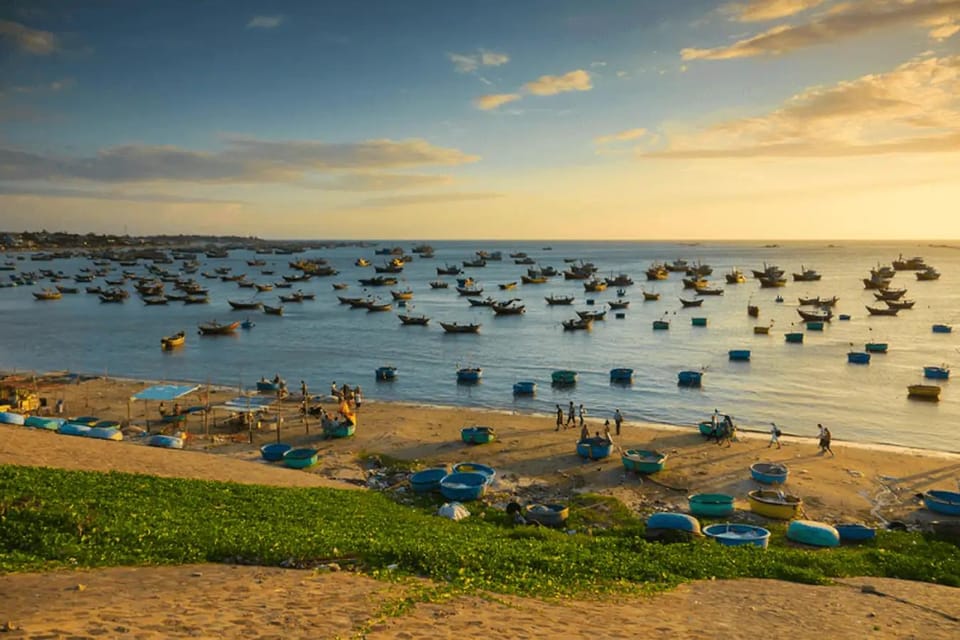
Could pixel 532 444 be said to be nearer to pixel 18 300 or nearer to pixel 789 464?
pixel 789 464

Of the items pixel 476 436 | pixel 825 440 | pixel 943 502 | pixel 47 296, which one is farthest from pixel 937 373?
pixel 47 296

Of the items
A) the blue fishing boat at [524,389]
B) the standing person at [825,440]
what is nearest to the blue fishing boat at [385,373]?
the blue fishing boat at [524,389]

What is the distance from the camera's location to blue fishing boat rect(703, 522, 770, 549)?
734 inches

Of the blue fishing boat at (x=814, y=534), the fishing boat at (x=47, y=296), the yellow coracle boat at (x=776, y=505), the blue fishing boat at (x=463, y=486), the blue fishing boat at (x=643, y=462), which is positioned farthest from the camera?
the fishing boat at (x=47, y=296)

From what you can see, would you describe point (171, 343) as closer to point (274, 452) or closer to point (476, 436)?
point (274, 452)

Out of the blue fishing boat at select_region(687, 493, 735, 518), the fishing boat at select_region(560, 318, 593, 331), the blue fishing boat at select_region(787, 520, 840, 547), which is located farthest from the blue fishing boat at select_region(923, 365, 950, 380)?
the blue fishing boat at select_region(787, 520, 840, 547)

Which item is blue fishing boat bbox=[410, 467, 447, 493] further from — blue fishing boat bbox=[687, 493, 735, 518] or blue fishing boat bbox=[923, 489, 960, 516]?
blue fishing boat bbox=[923, 489, 960, 516]

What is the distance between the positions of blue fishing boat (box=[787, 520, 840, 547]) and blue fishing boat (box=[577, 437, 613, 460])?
9.74m

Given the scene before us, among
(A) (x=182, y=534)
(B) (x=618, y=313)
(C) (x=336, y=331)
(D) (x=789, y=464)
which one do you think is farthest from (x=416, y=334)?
(A) (x=182, y=534)

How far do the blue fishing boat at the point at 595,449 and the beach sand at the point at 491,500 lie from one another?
0.48 metres

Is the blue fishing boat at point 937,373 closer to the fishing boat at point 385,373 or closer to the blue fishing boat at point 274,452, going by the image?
the fishing boat at point 385,373

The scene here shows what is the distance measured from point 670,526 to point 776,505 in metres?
5.90

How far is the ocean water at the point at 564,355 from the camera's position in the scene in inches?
1645

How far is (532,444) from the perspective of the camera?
105ft
